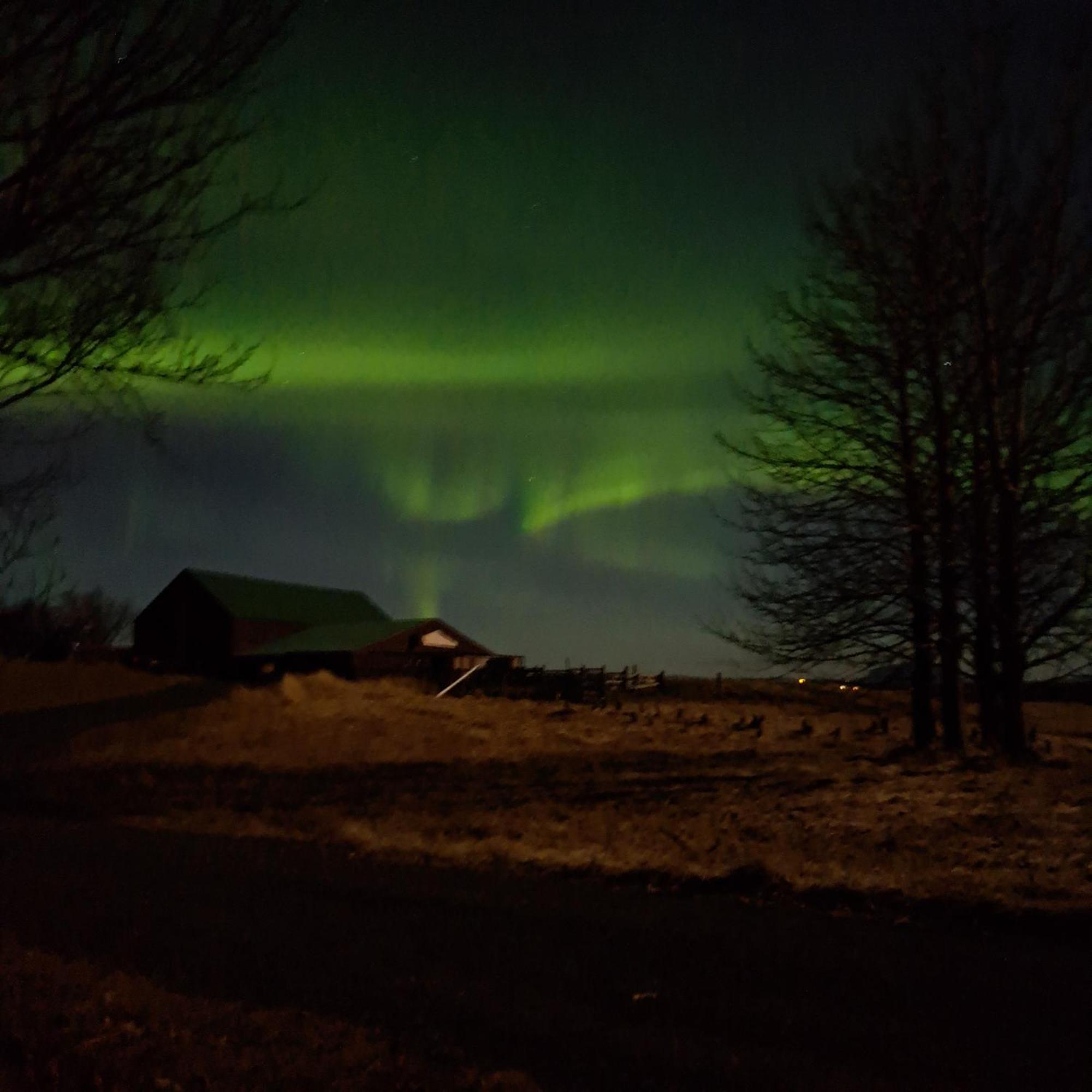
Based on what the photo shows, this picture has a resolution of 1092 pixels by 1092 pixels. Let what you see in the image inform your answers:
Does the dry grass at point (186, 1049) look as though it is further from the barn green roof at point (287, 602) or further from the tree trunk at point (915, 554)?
the barn green roof at point (287, 602)

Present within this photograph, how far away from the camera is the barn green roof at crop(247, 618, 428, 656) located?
2126 inches

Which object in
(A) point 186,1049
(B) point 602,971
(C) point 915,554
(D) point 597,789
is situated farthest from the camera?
(D) point 597,789

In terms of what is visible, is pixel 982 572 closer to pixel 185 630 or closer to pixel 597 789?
pixel 597 789

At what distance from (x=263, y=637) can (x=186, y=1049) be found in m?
53.4

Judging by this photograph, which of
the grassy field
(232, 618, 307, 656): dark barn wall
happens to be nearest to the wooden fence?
the grassy field

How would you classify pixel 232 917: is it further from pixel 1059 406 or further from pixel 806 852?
pixel 1059 406

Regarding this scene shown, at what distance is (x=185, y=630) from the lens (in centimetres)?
5766

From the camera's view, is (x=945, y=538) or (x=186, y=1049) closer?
(x=186, y=1049)

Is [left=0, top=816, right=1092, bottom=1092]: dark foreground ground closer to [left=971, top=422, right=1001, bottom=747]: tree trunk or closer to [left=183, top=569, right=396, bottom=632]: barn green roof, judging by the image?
[left=971, top=422, right=1001, bottom=747]: tree trunk

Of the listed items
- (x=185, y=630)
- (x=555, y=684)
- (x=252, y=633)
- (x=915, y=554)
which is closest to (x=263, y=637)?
(x=252, y=633)

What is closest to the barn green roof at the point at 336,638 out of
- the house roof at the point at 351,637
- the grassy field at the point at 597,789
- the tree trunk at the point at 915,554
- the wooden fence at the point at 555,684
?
the house roof at the point at 351,637

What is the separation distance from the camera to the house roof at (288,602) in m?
57.9

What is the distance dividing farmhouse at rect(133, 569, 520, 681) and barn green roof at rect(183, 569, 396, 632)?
7 cm

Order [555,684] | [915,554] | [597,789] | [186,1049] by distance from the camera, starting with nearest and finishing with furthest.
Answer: [186,1049] < [915,554] < [597,789] < [555,684]
